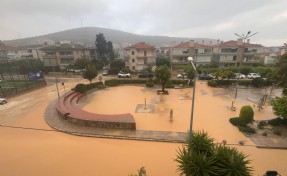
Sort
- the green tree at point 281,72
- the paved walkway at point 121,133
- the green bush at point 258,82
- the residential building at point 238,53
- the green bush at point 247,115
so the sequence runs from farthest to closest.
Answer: the residential building at point 238,53 → the green bush at point 258,82 → the green tree at point 281,72 → the green bush at point 247,115 → the paved walkway at point 121,133

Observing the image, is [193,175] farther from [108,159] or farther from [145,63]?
[145,63]

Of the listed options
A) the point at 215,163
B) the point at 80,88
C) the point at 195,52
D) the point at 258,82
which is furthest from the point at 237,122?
the point at 195,52

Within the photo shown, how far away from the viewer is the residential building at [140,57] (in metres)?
52.2

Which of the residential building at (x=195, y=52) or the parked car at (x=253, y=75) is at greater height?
the residential building at (x=195, y=52)

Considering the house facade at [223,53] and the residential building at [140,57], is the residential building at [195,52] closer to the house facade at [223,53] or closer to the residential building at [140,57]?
the house facade at [223,53]

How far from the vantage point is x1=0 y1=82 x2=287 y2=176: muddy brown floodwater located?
38.6 ft

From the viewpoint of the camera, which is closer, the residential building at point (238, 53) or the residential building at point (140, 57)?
the residential building at point (140, 57)

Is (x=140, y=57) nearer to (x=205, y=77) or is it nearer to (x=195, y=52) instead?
(x=195, y=52)

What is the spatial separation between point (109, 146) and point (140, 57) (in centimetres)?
4101

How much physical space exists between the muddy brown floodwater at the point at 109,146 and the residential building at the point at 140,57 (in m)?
29.4

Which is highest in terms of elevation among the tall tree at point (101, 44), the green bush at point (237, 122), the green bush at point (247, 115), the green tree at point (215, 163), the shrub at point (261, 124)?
the tall tree at point (101, 44)

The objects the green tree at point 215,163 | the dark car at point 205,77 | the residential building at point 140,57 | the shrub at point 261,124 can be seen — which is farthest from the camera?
the residential building at point 140,57

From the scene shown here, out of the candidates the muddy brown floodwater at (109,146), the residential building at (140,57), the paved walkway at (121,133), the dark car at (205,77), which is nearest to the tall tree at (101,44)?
the residential building at (140,57)

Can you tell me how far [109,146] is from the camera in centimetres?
1431
